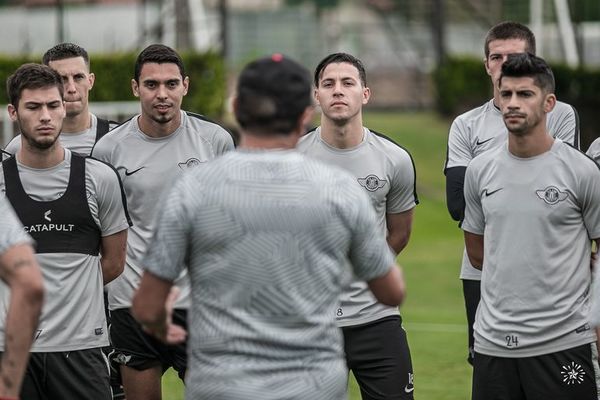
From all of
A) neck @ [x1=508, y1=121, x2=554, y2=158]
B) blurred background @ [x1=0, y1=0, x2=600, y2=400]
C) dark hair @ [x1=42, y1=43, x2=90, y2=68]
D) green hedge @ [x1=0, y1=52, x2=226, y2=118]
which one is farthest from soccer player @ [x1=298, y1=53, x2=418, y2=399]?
green hedge @ [x1=0, y1=52, x2=226, y2=118]

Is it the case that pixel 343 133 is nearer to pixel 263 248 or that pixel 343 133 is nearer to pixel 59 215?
pixel 59 215

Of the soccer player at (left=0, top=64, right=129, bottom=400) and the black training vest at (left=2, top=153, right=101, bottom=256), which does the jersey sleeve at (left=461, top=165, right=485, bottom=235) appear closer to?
the soccer player at (left=0, top=64, right=129, bottom=400)

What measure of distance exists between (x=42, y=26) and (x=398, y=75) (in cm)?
1094

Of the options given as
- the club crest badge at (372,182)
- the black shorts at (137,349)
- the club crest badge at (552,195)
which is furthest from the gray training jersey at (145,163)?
the club crest badge at (552,195)

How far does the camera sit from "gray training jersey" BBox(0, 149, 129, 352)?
722cm

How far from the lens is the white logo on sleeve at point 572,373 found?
697 cm

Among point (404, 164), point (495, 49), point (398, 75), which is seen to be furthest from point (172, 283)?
point (398, 75)

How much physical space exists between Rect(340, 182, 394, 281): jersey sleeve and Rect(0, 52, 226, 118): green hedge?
63.3ft

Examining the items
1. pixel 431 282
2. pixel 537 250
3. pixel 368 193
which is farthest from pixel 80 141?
pixel 431 282

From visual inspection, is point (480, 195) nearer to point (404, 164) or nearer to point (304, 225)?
point (404, 164)

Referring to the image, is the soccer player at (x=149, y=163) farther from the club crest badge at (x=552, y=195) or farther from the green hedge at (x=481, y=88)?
the green hedge at (x=481, y=88)

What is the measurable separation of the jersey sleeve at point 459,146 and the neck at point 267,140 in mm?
3643

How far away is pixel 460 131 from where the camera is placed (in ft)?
28.1

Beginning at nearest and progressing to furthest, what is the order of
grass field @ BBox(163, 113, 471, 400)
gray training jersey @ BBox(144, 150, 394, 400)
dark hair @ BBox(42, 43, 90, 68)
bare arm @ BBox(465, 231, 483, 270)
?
gray training jersey @ BBox(144, 150, 394, 400)
bare arm @ BBox(465, 231, 483, 270)
dark hair @ BBox(42, 43, 90, 68)
grass field @ BBox(163, 113, 471, 400)
